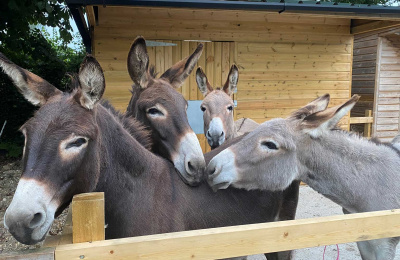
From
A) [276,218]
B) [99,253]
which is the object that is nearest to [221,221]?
[276,218]

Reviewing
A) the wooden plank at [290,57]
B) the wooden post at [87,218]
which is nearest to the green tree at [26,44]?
the wooden plank at [290,57]

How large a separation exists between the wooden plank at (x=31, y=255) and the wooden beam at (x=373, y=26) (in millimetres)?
7462

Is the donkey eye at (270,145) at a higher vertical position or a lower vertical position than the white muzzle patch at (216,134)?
higher

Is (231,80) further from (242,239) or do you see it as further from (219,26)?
(242,239)

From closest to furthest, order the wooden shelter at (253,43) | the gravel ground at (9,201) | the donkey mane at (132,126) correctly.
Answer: the donkey mane at (132,126) → the gravel ground at (9,201) → the wooden shelter at (253,43)

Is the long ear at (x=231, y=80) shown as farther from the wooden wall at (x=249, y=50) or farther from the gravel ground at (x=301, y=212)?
the gravel ground at (x=301, y=212)

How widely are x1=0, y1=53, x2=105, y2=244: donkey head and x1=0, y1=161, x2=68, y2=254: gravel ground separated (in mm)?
2911

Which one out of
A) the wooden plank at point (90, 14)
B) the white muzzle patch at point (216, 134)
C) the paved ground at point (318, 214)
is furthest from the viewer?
the wooden plank at point (90, 14)

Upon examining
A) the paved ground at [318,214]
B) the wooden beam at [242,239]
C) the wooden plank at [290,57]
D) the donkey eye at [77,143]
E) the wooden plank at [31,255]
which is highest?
the wooden plank at [290,57]

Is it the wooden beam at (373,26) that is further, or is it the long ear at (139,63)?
the wooden beam at (373,26)

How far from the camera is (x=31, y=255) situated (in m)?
1.25

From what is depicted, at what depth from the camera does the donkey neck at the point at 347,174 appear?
2256 mm

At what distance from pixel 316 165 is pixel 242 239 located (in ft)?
3.40

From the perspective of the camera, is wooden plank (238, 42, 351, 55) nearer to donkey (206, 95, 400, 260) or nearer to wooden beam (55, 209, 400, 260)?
donkey (206, 95, 400, 260)
